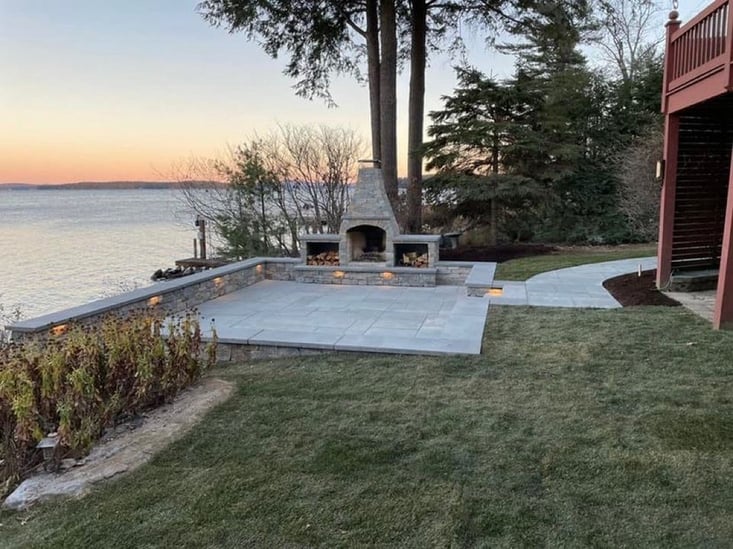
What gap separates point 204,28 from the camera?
11.0m

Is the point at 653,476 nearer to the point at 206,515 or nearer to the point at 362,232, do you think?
the point at 206,515

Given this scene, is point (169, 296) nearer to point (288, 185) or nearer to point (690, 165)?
point (288, 185)

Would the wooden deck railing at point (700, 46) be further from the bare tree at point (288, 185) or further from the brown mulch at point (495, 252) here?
the bare tree at point (288, 185)

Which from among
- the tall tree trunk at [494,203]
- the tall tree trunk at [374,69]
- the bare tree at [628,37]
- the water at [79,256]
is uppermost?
the bare tree at [628,37]

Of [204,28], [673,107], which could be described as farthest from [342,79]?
[673,107]

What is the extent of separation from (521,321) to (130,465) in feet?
13.9

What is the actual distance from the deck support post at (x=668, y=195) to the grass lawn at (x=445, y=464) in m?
2.73

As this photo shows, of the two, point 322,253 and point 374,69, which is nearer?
point 322,253

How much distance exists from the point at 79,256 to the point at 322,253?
36.9 feet

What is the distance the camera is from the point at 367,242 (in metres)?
9.66

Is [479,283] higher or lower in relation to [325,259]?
lower

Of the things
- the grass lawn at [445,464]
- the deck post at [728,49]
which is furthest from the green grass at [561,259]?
the grass lawn at [445,464]

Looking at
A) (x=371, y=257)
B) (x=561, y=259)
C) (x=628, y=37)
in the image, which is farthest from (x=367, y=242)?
(x=628, y=37)

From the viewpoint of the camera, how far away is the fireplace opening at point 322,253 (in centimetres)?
927
